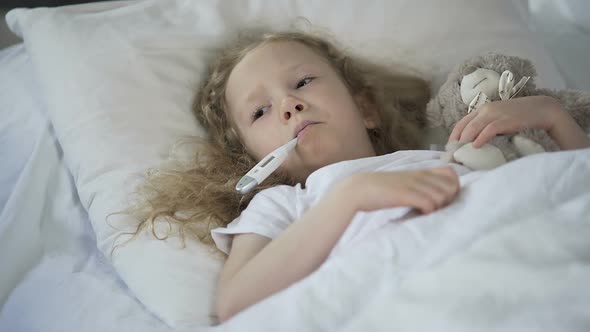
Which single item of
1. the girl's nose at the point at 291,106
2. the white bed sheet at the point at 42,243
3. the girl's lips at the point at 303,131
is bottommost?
the white bed sheet at the point at 42,243

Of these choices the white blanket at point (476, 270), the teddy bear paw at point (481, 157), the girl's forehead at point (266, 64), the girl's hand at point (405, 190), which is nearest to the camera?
the white blanket at point (476, 270)

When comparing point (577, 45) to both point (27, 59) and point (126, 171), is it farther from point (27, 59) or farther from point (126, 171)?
point (27, 59)

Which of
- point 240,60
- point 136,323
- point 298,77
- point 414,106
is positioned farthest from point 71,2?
point 136,323

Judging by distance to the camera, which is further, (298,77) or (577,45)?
(577,45)

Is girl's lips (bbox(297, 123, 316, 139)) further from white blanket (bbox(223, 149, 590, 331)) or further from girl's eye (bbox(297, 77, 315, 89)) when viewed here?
white blanket (bbox(223, 149, 590, 331))

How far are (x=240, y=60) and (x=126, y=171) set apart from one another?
0.32m

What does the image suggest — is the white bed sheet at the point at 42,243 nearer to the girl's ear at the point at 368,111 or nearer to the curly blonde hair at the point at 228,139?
the curly blonde hair at the point at 228,139

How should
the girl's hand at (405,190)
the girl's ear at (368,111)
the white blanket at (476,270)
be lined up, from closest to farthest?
the white blanket at (476,270) < the girl's hand at (405,190) < the girl's ear at (368,111)

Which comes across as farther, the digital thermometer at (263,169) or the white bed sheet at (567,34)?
the white bed sheet at (567,34)

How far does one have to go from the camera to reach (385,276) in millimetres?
667

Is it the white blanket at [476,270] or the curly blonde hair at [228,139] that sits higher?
the white blanket at [476,270]

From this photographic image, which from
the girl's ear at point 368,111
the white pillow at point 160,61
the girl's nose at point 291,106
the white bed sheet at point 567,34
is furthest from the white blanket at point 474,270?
the white bed sheet at point 567,34

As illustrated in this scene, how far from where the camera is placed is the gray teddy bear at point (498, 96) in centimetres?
93

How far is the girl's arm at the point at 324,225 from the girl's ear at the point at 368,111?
50cm
